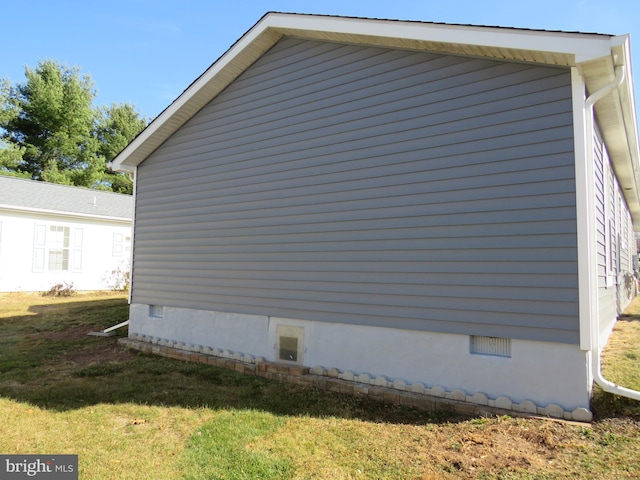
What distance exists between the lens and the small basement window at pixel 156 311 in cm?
881

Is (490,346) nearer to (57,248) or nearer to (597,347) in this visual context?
(597,347)

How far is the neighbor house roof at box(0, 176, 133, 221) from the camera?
16.3 meters

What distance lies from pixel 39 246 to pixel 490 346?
17.5m

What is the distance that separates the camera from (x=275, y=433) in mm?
4367

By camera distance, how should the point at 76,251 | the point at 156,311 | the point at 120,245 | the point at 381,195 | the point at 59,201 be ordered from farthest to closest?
1. the point at 120,245
2. the point at 59,201
3. the point at 76,251
4. the point at 156,311
5. the point at 381,195

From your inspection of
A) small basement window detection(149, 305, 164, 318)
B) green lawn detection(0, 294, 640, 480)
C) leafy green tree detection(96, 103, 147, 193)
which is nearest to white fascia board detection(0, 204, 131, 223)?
small basement window detection(149, 305, 164, 318)

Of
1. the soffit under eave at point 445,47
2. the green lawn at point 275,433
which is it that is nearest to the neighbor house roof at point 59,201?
the green lawn at point 275,433

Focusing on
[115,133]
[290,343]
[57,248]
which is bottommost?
[290,343]

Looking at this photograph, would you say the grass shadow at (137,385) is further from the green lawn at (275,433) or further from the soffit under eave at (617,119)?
the soffit under eave at (617,119)

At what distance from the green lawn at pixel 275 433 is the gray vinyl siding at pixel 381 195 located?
107cm

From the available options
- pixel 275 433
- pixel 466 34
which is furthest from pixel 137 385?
pixel 466 34

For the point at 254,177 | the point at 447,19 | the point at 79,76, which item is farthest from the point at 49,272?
the point at 79,76

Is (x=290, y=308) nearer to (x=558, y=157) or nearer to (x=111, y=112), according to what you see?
(x=558, y=157)

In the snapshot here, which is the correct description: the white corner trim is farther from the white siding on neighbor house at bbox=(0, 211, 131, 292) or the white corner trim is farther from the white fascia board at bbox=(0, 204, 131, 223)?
the white siding on neighbor house at bbox=(0, 211, 131, 292)
